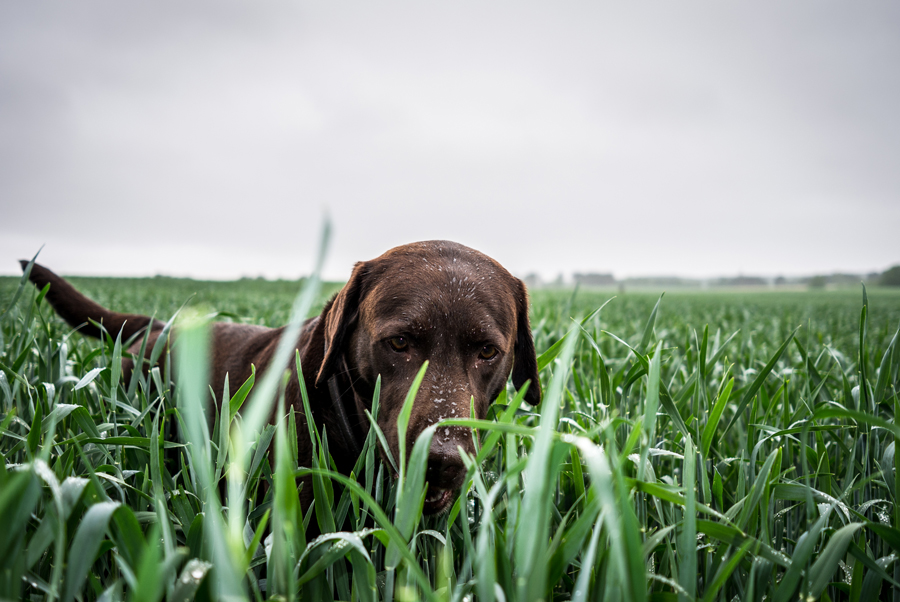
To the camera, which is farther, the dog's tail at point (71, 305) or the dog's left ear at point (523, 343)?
the dog's tail at point (71, 305)

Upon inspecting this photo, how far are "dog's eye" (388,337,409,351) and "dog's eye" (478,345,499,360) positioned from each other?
0.30 metres

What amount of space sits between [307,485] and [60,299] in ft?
8.23

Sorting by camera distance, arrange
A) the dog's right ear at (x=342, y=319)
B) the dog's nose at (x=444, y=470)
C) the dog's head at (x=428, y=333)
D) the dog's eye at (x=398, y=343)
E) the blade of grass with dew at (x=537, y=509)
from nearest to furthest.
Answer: the blade of grass with dew at (x=537, y=509), the dog's nose at (x=444, y=470), the dog's head at (x=428, y=333), the dog's eye at (x=398, y=343), the dog's right ear at (x=342, y=319)

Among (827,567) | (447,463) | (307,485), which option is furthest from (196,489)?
(827,567)

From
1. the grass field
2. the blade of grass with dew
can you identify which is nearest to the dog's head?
the grass field

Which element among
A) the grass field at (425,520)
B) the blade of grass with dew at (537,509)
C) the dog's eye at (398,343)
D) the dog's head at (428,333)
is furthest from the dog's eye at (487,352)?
the blade of grass with dew at (537,509)

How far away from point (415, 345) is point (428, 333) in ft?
Result: 0.22

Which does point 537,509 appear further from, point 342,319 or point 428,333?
point 342,319

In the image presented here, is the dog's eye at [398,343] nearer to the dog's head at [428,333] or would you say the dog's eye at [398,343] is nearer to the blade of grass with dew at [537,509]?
the dog's head at [428,333]

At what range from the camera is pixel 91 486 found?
85 cm

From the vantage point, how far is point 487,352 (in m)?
1.86

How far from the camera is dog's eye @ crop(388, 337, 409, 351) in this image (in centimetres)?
177

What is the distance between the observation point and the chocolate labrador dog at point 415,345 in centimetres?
163

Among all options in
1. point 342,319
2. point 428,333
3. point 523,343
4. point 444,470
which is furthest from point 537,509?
point 523,343
